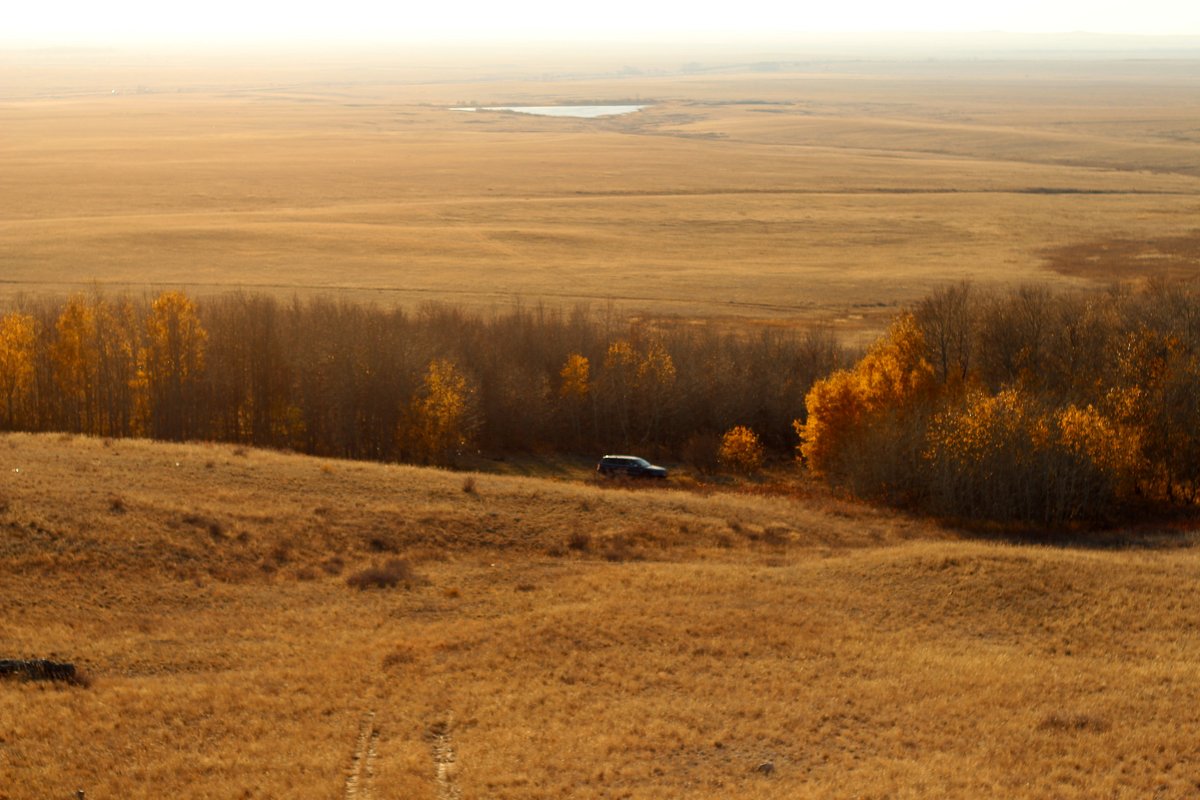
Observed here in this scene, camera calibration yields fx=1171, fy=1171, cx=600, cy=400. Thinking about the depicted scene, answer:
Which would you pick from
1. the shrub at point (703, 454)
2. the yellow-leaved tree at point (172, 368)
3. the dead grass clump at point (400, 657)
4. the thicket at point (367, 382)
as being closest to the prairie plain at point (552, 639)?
the dead grass clump at point (400, 657)

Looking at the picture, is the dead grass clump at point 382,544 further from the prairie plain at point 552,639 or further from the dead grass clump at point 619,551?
the dead grass clump at point 619,551

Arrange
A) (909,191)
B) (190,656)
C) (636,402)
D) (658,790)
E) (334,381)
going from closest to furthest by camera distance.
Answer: (658,790), (190,656), (334,381), (636,402), (909,191)

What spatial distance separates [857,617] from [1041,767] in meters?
8.08

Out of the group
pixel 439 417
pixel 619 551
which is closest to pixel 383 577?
pixel 619 551

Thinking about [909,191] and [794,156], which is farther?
[794,156]

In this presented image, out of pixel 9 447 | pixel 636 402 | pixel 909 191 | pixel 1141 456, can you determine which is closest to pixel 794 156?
pixel 909 191

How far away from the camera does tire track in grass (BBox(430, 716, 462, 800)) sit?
51.8ft

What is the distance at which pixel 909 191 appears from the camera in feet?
456

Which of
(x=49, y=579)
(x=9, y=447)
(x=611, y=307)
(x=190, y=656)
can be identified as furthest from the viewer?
(x=611, y=307)

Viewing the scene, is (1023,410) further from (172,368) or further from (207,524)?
(172,368)

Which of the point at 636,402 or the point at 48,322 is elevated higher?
the point at 48,322

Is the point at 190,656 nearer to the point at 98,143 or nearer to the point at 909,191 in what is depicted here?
the point at 909,191

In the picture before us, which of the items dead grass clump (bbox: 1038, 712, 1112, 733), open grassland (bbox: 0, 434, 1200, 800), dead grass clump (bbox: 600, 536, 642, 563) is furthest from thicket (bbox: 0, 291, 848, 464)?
dead grass clump (bbox: 1038, 712, 1112, 733)

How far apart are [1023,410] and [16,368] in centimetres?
3800
